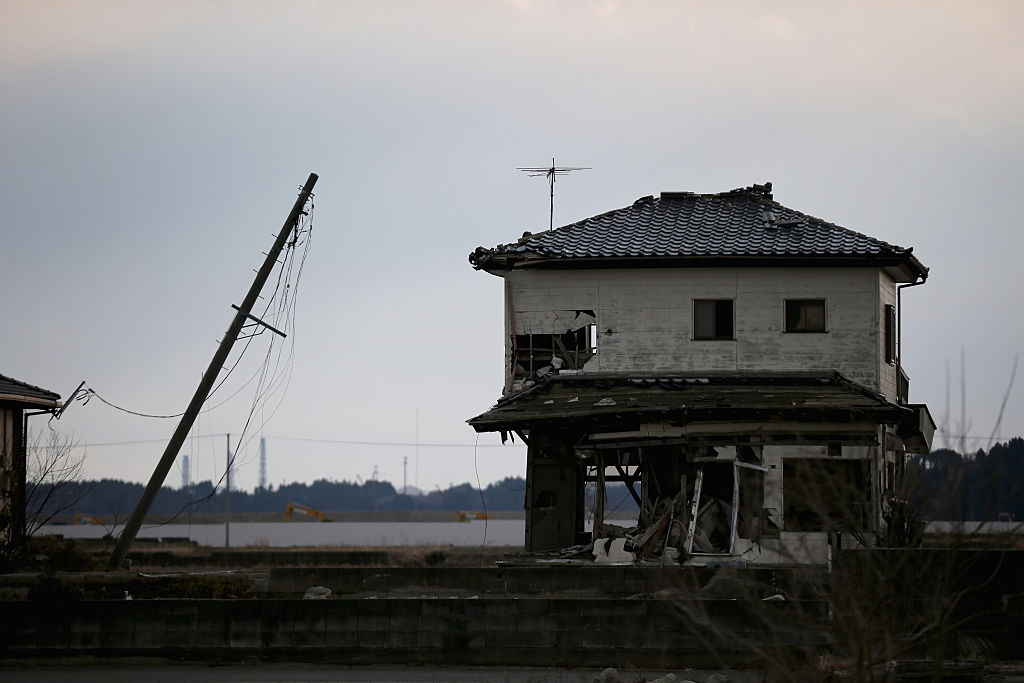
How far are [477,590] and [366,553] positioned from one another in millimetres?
24469

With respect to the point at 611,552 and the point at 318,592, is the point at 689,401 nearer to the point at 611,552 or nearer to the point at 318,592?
the point at 611,552

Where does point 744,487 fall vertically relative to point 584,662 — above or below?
above

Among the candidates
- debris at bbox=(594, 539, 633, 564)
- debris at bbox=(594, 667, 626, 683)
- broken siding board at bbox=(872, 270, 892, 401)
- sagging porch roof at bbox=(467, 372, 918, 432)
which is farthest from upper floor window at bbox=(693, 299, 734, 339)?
debris at bbox=(594, 667, 626, 683)

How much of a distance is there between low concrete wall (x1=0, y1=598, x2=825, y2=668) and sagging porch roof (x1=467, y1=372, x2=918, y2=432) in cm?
915

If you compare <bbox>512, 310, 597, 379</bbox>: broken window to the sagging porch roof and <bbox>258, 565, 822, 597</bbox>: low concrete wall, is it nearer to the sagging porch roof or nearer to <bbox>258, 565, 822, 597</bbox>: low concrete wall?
the sagging porch roof

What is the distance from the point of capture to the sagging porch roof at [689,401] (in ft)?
87.1

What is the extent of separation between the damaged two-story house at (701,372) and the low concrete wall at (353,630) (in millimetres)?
8680

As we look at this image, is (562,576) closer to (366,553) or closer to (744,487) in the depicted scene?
(744,487)

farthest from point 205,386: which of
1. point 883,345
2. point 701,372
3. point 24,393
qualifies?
point 883,345

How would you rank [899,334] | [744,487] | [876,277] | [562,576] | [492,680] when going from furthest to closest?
[899,334] → [876,277] → [744,487] → [562,576] → [492,680]

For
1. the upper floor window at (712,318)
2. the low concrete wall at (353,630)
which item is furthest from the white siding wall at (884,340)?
the low concrete wall at (353,630)

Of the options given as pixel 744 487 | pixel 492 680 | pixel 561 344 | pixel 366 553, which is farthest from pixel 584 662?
pixel 366 553

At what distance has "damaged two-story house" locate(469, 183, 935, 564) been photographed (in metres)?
27.0

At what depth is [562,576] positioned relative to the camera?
74.0ft
